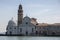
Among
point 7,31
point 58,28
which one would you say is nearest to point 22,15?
point 7,31

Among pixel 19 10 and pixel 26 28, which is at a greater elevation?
pixel 19 10

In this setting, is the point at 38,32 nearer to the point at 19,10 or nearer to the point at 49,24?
the point at 49,24

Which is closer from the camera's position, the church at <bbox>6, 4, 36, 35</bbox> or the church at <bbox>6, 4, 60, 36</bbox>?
the church at <bbox>6, 4, 60, 36</bbox>

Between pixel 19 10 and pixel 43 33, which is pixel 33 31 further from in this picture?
pixel 19 10

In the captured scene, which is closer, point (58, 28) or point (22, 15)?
point (58, 28)

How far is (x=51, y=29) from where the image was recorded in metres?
67.8

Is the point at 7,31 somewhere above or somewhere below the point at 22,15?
below

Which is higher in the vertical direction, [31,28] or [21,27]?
[21,27]

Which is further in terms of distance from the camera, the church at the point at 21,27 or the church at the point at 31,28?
the church at the point at 21,27

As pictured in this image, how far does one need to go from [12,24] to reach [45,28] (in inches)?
378

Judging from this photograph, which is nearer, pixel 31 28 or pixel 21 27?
pixel 31 28

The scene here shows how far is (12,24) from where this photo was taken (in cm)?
7025

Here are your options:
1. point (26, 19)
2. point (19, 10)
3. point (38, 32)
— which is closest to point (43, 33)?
point (38, 32)

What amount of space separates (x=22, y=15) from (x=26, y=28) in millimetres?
5059
